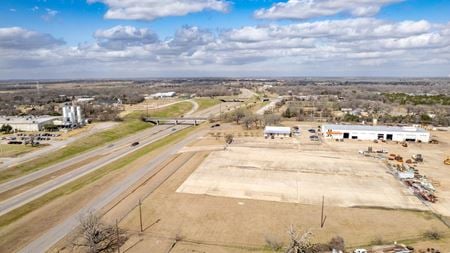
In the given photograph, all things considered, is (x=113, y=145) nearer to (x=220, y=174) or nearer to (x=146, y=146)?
(x=146, y=146)

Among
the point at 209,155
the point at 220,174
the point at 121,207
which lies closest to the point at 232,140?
the point at 209,155

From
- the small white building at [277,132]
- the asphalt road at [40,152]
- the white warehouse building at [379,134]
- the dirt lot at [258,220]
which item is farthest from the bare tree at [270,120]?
the asphalt road at [40,152]

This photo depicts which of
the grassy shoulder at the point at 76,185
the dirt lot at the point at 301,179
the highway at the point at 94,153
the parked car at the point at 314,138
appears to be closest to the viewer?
the grassy shoulder at the point at 76,185

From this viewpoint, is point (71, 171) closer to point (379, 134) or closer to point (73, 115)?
point (73, 115)

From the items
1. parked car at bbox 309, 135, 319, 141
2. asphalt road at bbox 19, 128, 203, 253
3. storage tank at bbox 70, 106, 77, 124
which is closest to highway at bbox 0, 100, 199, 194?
asphalt road at bbox 19, 128, 203, 253

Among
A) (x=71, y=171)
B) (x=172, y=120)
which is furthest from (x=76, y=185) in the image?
(x=172, y=120)

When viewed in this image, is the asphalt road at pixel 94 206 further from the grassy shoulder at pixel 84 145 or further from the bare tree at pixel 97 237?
the grassy shoulder at pixel 84 145
